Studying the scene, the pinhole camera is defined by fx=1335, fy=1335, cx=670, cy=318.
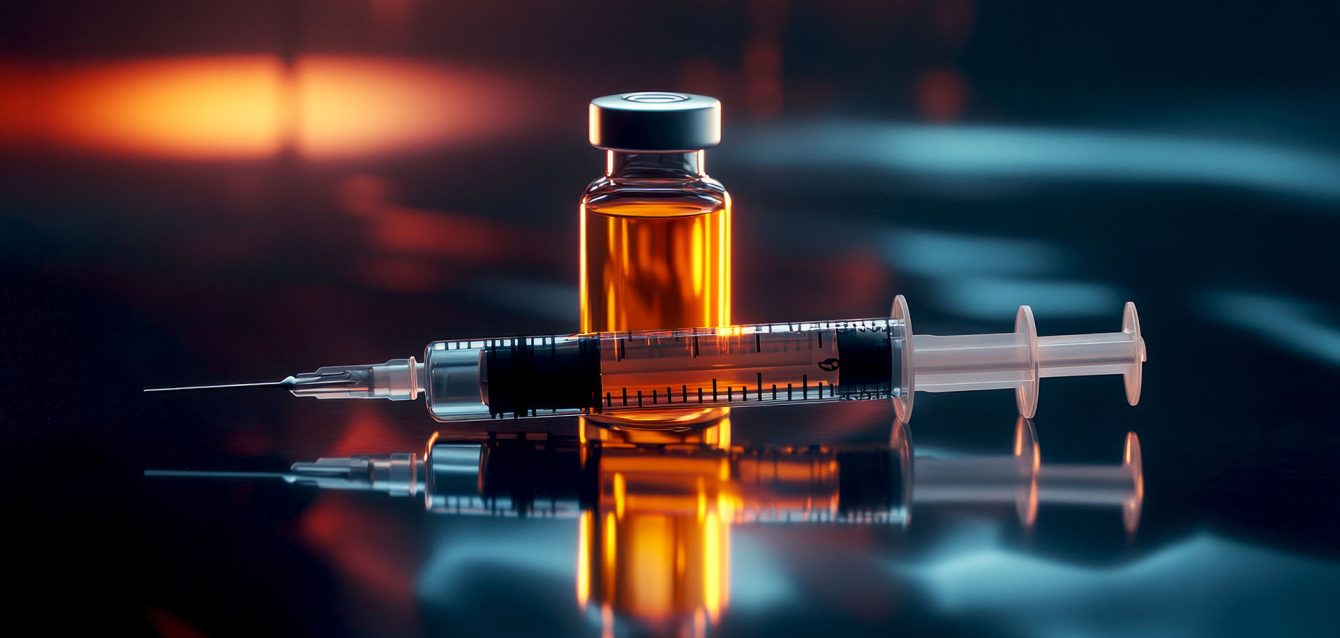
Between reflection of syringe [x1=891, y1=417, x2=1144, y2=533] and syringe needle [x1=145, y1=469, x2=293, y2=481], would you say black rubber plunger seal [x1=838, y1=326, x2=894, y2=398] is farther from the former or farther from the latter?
syringe needle [x1=145, y1=469, x2=293, y2=481]

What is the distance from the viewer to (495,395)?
1.22 m

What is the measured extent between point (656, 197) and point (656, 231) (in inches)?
1.8

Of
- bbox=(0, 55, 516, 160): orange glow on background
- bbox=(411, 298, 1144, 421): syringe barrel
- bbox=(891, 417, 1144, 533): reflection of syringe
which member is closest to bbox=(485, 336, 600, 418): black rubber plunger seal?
bbox=(411, 298, 1144, 421): syringe barrel

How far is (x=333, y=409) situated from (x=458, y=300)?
344 mm

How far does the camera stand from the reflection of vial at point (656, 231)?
119 cm

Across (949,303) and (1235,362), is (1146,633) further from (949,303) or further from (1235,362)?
(949,303)

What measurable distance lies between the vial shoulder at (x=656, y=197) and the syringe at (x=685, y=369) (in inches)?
4.5

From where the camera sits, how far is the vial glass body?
48.1 inches

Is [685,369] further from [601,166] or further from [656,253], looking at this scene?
[601,166]

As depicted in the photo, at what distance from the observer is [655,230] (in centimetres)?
122

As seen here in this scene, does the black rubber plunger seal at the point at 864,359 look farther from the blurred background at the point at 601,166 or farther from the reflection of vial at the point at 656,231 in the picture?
the blurred background at the point at 601,166

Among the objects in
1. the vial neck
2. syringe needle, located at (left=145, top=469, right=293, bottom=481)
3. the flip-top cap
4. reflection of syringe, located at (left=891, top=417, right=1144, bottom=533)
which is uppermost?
the flip-top cap

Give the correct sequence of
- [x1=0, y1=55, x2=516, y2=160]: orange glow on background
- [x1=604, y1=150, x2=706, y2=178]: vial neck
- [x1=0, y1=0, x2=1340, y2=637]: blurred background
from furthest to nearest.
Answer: [x1=0, y1=55, x2=516, y2=160]: orange glow on background → [x1=0, y1=0, x2=1340, y2=637]: blurred background → [x1=604, y1=150, x2=706, y2=178]: vial neck

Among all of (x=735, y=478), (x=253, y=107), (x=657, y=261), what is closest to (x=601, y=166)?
(x=253, y=107)
